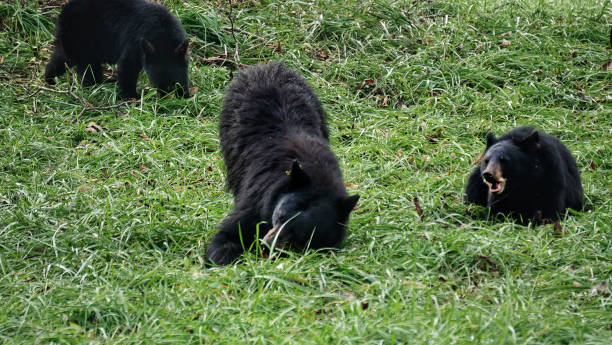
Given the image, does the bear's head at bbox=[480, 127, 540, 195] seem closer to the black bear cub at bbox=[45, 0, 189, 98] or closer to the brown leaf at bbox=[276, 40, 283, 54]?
the black bear cub at bbox=[45, 0, 189, 98]

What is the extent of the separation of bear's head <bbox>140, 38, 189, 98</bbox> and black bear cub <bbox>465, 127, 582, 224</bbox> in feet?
13.0

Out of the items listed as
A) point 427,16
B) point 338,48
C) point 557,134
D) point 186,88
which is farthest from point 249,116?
point 427,16

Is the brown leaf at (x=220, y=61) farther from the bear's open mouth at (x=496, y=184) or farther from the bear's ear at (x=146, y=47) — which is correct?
the bear's open mouth at (x=496, y=184)

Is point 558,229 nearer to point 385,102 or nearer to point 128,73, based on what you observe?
point 385,102

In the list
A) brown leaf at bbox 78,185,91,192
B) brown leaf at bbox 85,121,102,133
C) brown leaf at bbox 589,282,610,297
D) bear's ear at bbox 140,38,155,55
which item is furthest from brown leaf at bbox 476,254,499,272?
bear's ear at bbox 140,38,155,55

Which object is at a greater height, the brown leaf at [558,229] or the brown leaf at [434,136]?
the brown leaf at [558,229]

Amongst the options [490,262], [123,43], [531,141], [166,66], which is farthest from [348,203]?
[123,43]

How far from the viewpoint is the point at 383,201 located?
5.76 metres

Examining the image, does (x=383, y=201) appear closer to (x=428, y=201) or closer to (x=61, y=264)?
(x=428, y=201)

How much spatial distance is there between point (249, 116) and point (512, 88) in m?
4.07

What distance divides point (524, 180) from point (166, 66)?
4429 millimetres

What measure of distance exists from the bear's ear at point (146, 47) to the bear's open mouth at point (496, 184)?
4484 millimetres

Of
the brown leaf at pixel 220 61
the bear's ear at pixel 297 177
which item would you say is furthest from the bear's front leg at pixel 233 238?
the brown leaf at pixel 220 61

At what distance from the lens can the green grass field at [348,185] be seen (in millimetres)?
3797
